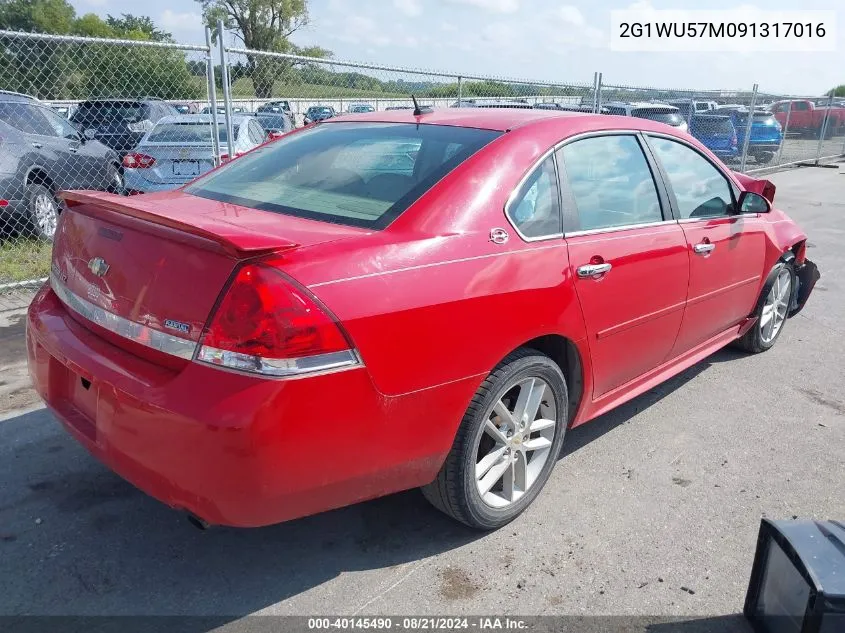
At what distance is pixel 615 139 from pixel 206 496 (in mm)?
2533

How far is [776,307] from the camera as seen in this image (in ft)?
16.5

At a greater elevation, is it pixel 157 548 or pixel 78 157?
pixel 78 157

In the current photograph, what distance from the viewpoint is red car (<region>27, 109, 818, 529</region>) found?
2088 mm

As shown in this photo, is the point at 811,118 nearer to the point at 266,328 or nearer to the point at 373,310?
the point at 373,310

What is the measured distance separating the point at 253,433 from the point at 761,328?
4086 mm

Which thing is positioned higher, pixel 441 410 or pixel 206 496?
pixel 441 410

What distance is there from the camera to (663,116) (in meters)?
14.9

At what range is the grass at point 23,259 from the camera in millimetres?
6246

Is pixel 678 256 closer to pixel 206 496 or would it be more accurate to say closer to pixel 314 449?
pixel 314 449

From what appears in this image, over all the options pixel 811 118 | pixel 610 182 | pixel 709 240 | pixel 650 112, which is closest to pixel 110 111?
pixel 650 112

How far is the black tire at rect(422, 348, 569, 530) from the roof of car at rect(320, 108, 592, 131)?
1.04m

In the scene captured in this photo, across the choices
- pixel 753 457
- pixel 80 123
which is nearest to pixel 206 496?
pixel 753 457

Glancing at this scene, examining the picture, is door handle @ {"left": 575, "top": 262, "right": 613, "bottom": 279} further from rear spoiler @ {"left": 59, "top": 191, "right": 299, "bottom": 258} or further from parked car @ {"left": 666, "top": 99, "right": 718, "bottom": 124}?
parked car @ {"left": 666, "top": 99, "right": 718, "bottom": 124}

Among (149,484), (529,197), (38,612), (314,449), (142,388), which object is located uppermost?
(529,197)
